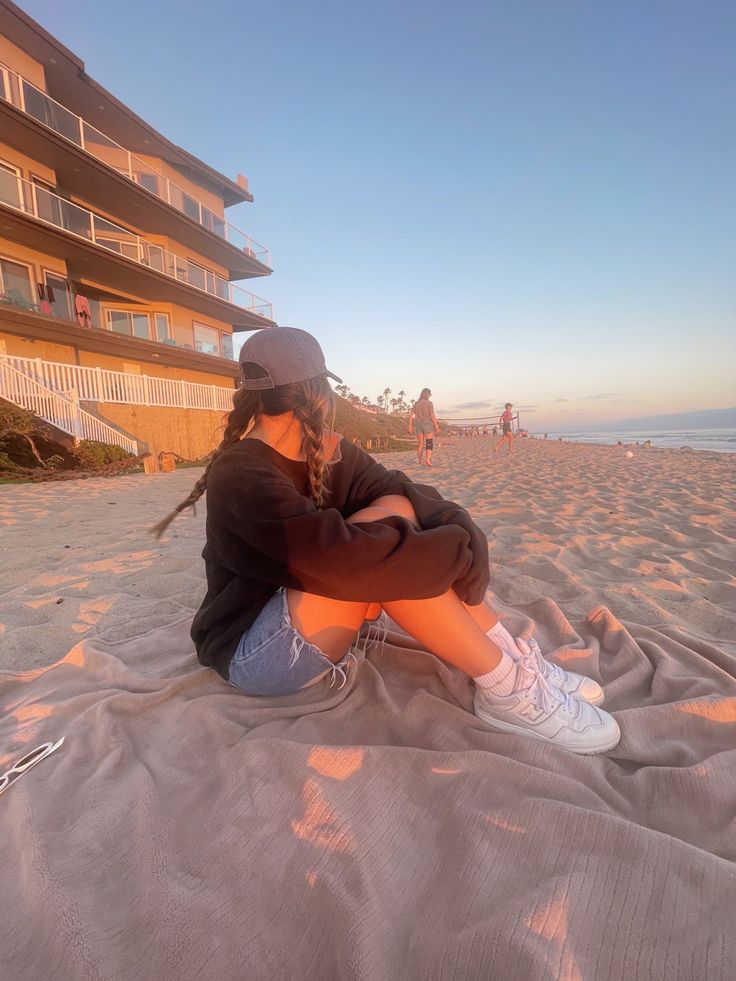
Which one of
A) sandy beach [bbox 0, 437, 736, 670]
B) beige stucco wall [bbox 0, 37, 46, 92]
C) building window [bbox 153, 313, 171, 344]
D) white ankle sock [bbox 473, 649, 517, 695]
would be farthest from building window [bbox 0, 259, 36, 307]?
white ankle sock [bbox 473, 649, 517, 695]

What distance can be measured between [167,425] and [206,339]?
7.33 meters

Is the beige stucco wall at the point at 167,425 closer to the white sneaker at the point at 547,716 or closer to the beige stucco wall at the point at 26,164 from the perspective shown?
the beige stucco wall at the point at 26,164

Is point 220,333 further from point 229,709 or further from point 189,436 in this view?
point 229,709

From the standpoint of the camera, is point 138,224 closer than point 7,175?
No

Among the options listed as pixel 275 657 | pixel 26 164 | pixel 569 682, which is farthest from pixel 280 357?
pixel 26 164

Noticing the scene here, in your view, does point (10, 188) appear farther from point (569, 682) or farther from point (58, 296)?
point (569, 682)

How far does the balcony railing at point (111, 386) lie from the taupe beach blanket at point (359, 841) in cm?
1022

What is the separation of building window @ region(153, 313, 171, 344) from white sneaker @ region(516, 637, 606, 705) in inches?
678

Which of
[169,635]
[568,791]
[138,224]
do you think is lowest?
[169,635]

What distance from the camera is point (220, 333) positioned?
18.8 meters

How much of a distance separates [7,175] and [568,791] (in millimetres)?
14775

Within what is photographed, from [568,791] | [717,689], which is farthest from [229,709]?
[717,689]

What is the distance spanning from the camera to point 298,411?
1508mm

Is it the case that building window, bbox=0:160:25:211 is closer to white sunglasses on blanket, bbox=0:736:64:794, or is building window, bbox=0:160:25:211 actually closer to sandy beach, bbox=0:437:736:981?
sandy beach, bbox=0:437:736:981
